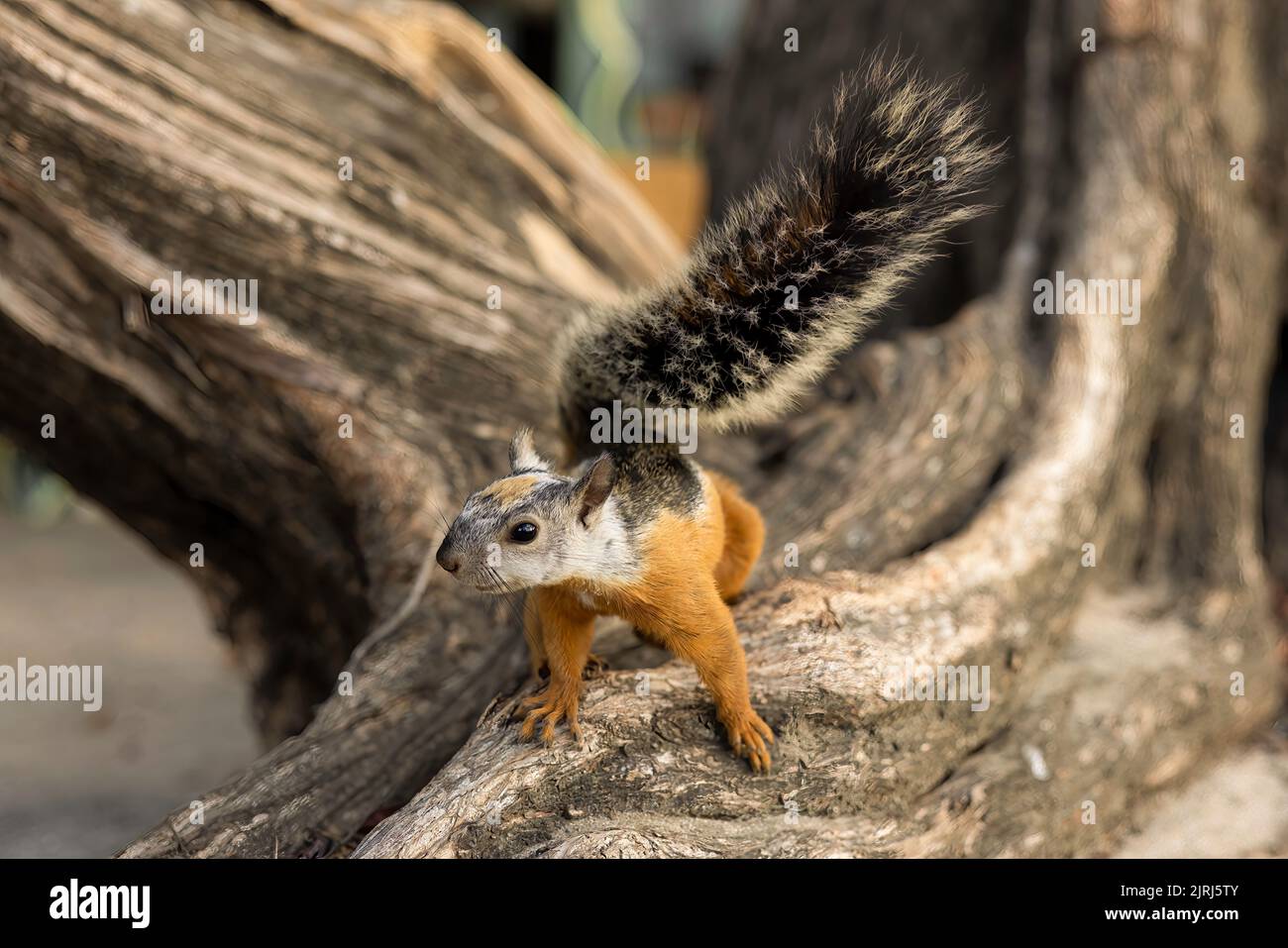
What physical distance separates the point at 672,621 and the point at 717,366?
584mm

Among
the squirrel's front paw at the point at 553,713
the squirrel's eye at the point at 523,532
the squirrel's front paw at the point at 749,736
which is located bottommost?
the squirrel's front paw at the point at 749,736

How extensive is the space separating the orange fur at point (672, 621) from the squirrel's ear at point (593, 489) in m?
0.14

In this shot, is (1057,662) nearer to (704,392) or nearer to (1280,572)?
(704,392)

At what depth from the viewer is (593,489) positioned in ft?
7.72

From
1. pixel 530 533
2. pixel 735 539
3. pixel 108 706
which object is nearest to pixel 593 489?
pixel 530 533

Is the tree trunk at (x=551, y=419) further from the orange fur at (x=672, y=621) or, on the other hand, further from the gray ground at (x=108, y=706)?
the gray ground at (x=108, y=706)

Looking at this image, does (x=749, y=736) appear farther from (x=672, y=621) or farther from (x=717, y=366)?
(x=717, y=366)

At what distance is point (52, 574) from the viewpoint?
25.9ft

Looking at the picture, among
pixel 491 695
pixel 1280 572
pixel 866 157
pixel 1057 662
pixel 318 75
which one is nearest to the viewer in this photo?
pixel 866 157

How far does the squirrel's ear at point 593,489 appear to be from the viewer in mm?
2332

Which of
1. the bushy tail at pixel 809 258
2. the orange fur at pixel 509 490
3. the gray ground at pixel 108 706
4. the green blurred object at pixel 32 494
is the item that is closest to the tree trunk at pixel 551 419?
the orange fur at pixel 509 490

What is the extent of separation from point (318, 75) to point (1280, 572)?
4498mm

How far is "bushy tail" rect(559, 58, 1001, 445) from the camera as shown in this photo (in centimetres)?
233

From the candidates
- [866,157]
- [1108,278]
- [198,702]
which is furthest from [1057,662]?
[198,702]
